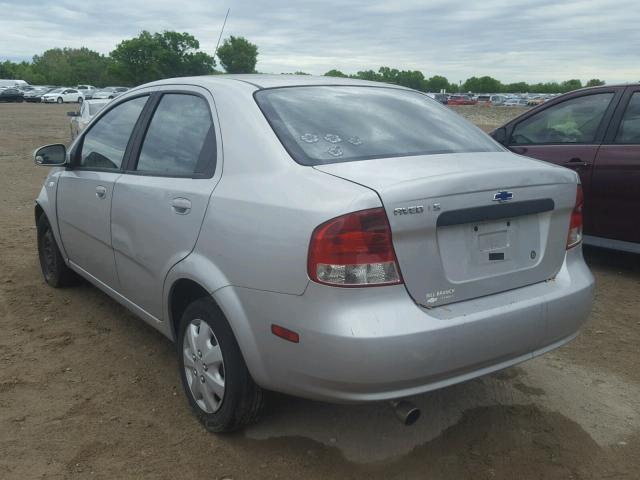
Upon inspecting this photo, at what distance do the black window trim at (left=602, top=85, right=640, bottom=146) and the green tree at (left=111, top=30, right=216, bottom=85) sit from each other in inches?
3674

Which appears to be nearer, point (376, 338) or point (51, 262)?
point (376, 338)

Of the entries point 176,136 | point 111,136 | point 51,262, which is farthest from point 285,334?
point 51,262

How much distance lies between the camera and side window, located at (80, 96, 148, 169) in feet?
12.6

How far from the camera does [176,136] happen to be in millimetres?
3381

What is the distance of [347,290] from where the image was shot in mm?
2350

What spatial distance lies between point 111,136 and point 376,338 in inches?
101

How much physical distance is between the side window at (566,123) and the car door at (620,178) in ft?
0.70

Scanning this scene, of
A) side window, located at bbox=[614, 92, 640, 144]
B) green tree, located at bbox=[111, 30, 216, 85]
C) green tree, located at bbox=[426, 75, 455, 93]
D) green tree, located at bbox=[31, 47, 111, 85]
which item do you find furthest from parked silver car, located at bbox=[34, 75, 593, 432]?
green tree, located at bbox=[426, 75, 455, 93]

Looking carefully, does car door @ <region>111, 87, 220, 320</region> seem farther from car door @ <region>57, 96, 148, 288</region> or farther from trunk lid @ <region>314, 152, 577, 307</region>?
trunk lid @ <region>314, 152, 577, 307</region>

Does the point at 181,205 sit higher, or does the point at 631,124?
the point at 631,124

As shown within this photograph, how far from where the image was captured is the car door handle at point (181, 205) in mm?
2979

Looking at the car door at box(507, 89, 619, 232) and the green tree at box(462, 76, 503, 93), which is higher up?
the green tree at box(462, 76, 503, 93)

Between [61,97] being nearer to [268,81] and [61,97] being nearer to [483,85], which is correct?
[268,81]

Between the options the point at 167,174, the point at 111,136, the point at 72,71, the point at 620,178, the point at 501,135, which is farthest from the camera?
the point at 72,71
